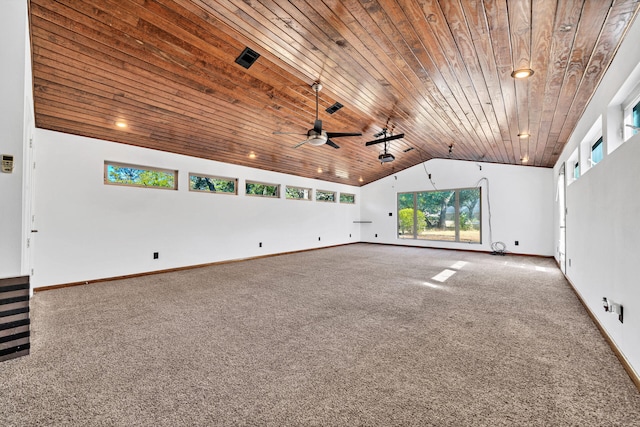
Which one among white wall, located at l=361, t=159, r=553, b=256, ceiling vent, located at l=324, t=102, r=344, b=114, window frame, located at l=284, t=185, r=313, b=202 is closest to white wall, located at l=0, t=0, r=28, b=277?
ceiling vent, located at l=324, t=102, r=344, b=114

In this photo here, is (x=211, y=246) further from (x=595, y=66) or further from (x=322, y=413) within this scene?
(x=595, y=66)

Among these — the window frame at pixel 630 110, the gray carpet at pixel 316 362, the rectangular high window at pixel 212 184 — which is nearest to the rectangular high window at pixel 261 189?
the rectangular high window at pixel 212 184

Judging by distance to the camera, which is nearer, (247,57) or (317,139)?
(247,57)

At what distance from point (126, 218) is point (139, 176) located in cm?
87

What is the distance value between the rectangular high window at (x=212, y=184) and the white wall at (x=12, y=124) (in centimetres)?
374

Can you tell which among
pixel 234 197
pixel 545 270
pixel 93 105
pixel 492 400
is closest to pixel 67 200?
pixel 93 105

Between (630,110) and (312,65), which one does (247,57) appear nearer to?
(312,65)

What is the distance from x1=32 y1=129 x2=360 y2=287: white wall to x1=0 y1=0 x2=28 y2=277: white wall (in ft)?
8.46

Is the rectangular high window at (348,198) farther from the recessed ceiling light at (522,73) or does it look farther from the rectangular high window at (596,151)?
the recessed ceiling light at (522,73)

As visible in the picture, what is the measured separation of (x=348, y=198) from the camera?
11.1 metres

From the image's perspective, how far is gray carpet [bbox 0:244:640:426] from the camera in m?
1.53

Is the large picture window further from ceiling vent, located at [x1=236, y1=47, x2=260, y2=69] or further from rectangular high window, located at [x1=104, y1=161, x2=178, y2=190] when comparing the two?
ceiling vent, located at [x1=236, y1=47, x2=260, y2=69]

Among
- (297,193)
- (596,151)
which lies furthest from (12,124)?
(297,193)

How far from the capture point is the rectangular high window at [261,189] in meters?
7.32
